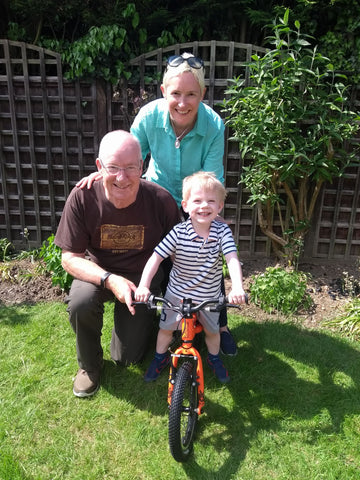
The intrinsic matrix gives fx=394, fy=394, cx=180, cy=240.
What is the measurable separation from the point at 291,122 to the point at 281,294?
1.58 m

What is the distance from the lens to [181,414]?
2221 mm

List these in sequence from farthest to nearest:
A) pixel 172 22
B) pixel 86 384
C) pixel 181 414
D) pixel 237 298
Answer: pixel 172 22, pixel 86 384, pixel 181 414, pixel 237 298

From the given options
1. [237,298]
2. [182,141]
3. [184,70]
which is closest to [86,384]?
[237,298]

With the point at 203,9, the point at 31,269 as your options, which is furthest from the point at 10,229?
the point at 203,9

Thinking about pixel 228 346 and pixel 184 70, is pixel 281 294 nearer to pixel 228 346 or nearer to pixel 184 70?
pixel 228 346

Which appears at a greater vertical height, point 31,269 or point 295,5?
point 295,5

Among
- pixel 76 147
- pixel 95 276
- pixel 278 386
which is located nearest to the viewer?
pixel 95 276

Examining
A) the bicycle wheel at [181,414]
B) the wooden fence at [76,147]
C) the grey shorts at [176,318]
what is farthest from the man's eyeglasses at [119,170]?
the wooden fence at [76,147]

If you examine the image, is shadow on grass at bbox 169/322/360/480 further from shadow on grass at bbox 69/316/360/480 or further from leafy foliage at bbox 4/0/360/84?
leafy foliage at bbox 4/0/360/84

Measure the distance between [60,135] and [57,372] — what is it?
2.77 meters

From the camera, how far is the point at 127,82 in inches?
168

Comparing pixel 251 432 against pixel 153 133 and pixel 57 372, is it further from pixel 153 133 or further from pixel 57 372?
pixel 153 133

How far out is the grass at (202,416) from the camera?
222 cm

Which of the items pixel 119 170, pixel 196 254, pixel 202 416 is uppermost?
pixel 119 170
